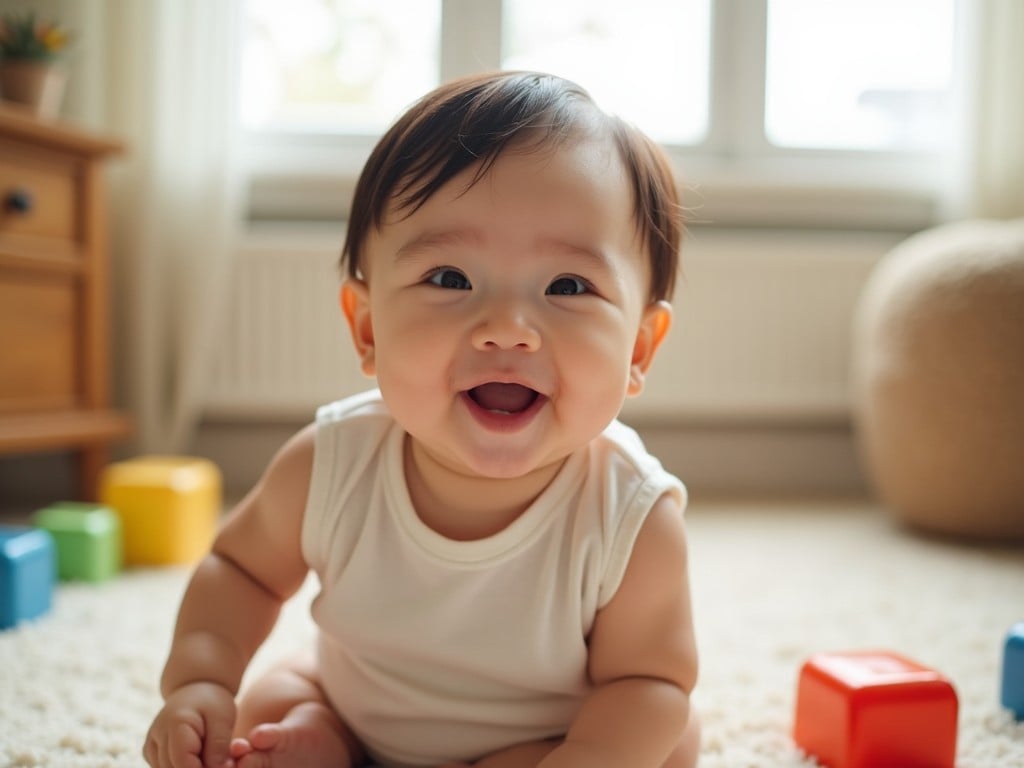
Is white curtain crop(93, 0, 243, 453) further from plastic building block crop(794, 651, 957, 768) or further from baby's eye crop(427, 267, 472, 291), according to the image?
plastic building block crop(794, 651, 957, 768)

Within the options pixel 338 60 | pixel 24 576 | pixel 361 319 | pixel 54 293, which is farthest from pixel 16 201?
pixel 361 319

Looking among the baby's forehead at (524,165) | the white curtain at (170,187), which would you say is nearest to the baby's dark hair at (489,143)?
the baby's forehead at (524,165)

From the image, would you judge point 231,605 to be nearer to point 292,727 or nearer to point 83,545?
point 292,727

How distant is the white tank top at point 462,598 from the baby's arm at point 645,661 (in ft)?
0.04

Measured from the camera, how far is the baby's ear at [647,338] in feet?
2.46

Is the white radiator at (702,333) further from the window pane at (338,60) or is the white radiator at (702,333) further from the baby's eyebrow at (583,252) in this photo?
the baby's eyebrow at (583,252)

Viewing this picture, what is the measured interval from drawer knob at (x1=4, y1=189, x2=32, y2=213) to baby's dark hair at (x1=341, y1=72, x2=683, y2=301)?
1.14m

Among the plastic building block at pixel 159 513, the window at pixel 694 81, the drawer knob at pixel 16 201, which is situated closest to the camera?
the plastic building block at pixel 159 513

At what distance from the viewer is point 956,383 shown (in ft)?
5.41

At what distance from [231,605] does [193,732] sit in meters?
0.12

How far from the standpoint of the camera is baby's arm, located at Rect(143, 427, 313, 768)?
649mm

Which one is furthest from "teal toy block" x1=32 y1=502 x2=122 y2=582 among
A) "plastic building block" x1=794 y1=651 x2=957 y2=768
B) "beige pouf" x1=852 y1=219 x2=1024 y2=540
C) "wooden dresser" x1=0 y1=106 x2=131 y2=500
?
"beige pouf" x1=852 y1=219 x2=1024 y2=540

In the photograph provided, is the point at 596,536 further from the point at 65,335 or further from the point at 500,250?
the point at 65,335

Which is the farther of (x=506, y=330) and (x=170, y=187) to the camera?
(x=170, y=187)
